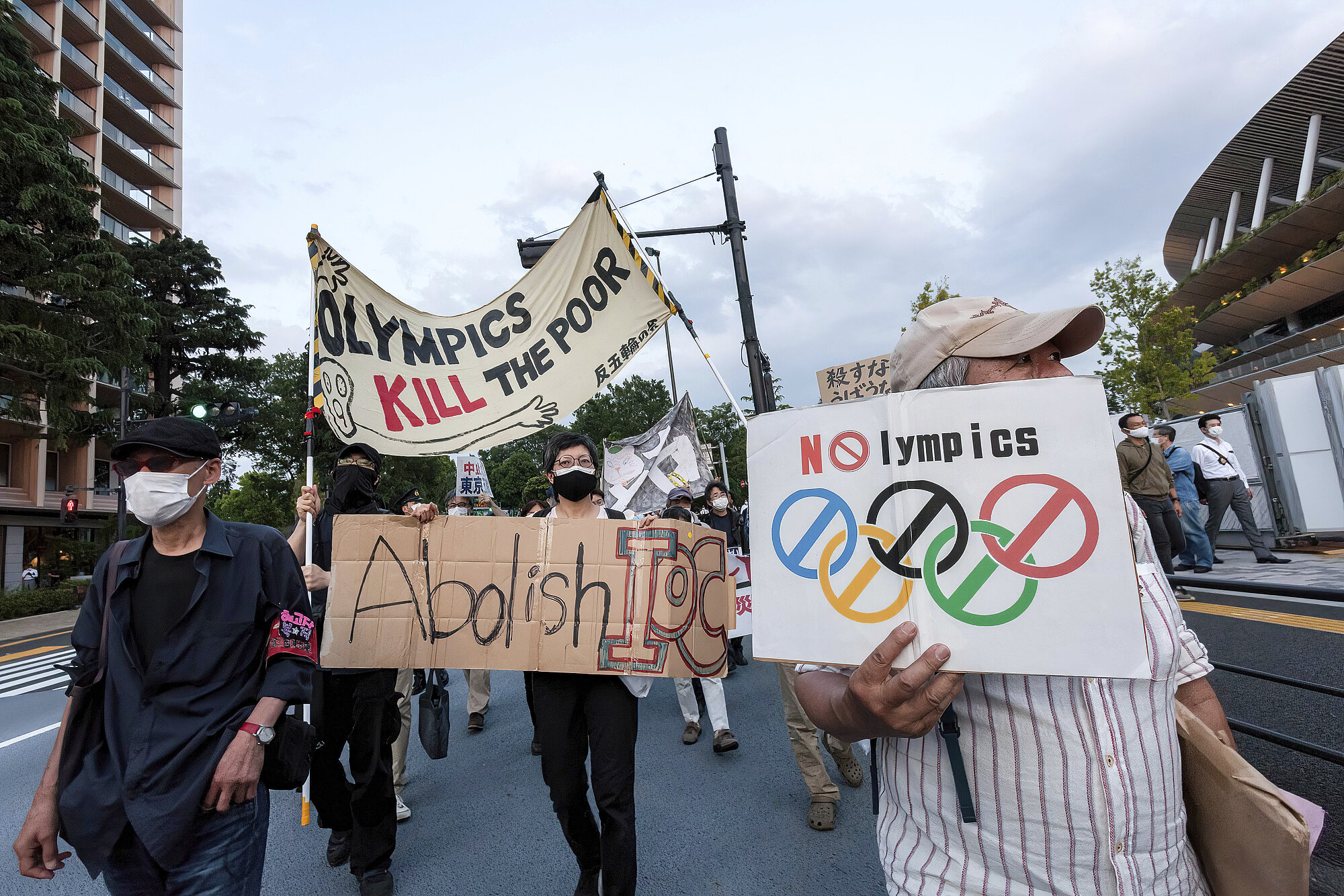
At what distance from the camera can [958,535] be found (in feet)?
3.93

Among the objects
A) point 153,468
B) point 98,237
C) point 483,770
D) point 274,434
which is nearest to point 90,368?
point 98,237

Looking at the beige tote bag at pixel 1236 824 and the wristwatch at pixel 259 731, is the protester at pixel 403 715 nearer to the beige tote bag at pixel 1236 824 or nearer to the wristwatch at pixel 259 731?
the wristwatch at pixel 259 731

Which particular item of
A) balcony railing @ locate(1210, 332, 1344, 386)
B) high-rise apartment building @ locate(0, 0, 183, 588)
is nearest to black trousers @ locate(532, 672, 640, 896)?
high-rise apartment building @ locate(0, 0, 183, 588)

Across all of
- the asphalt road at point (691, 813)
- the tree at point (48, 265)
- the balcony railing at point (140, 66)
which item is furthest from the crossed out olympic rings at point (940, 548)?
the balcony railing at point (140, 66)

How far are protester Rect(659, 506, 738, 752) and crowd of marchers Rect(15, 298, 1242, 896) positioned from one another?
0.93m

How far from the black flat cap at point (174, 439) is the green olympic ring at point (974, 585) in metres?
2.13

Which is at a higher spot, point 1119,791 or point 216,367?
point 216,367

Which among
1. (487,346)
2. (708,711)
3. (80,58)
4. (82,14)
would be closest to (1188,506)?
(708,711)

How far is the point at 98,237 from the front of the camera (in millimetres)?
17922

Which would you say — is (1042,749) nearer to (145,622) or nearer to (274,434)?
(145,622)

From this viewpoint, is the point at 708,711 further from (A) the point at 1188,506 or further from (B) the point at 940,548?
(A) the point at 1188,506

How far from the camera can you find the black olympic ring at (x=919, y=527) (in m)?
1.19

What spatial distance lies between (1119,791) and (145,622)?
101 inches

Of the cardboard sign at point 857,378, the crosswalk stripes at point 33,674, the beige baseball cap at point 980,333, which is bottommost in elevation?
the crosswalk stripes at point 33,674
